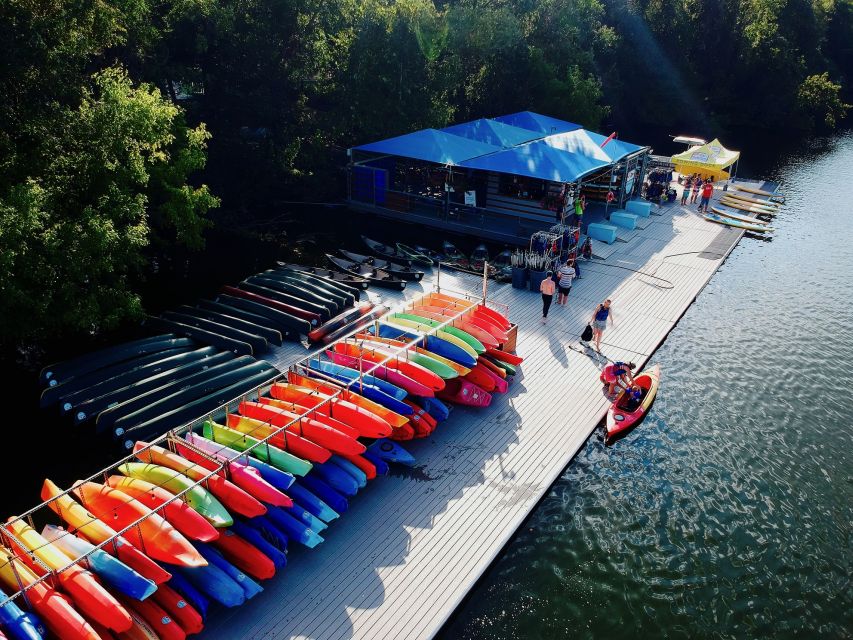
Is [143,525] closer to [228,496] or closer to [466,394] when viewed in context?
[228,496]

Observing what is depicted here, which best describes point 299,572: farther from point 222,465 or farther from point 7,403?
point 7,403

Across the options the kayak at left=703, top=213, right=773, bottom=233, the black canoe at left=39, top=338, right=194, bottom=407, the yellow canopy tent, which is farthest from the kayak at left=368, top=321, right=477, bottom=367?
the yellow canopy tent

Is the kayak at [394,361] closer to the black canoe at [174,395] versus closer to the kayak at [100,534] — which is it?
the black canoe at [174,395]

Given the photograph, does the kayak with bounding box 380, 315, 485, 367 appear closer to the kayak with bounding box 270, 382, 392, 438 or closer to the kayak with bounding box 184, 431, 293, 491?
the kayak with bounding box 270, 382, 392, 438

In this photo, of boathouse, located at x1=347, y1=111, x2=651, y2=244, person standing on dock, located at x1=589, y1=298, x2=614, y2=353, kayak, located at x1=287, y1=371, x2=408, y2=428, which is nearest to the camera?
kayak, located at x1=287, y1=371, x2=408, y2=428

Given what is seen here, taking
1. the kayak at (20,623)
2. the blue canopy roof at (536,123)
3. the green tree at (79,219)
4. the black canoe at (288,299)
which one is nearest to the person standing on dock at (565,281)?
the black canoe at (288,299)

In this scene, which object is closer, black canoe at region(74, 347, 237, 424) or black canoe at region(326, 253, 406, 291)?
black canoe at region(74, 347, 237, 424)

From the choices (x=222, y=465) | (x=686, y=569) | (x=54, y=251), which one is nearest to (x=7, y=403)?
(x=54, y=251)
